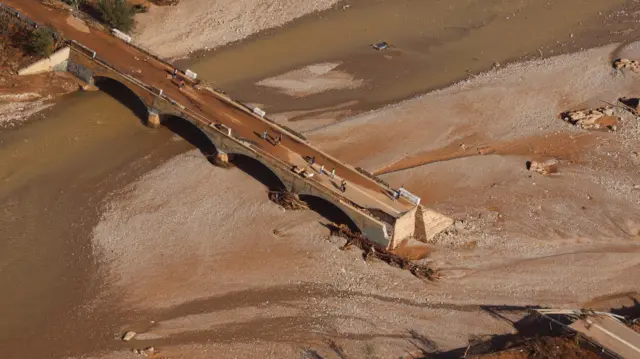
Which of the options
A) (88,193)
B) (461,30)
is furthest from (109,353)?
(461,30)

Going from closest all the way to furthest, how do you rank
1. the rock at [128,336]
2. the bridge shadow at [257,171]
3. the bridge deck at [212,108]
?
the rock at [128,336] → the bridge deck at [212,108] → the bridge shadow at [257,171]

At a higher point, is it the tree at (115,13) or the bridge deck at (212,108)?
the tree at (115,13)

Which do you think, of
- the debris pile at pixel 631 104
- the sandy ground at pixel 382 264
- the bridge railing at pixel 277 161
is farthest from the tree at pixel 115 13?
the debris pile at pixel 631 104

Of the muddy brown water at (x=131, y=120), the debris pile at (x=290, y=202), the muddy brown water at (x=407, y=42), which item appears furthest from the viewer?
the muddy brown water at (x=407, y=42)

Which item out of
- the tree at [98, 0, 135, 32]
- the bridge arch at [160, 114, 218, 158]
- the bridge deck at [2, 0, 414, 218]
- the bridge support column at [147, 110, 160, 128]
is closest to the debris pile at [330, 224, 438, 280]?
the bridge deck at [2, 0, 414, 218]

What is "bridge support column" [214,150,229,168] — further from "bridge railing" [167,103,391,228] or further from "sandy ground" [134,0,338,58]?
"sandy ground" [134,0,338,58]

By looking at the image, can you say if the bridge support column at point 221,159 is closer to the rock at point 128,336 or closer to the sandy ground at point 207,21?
the rock at point 128,336
